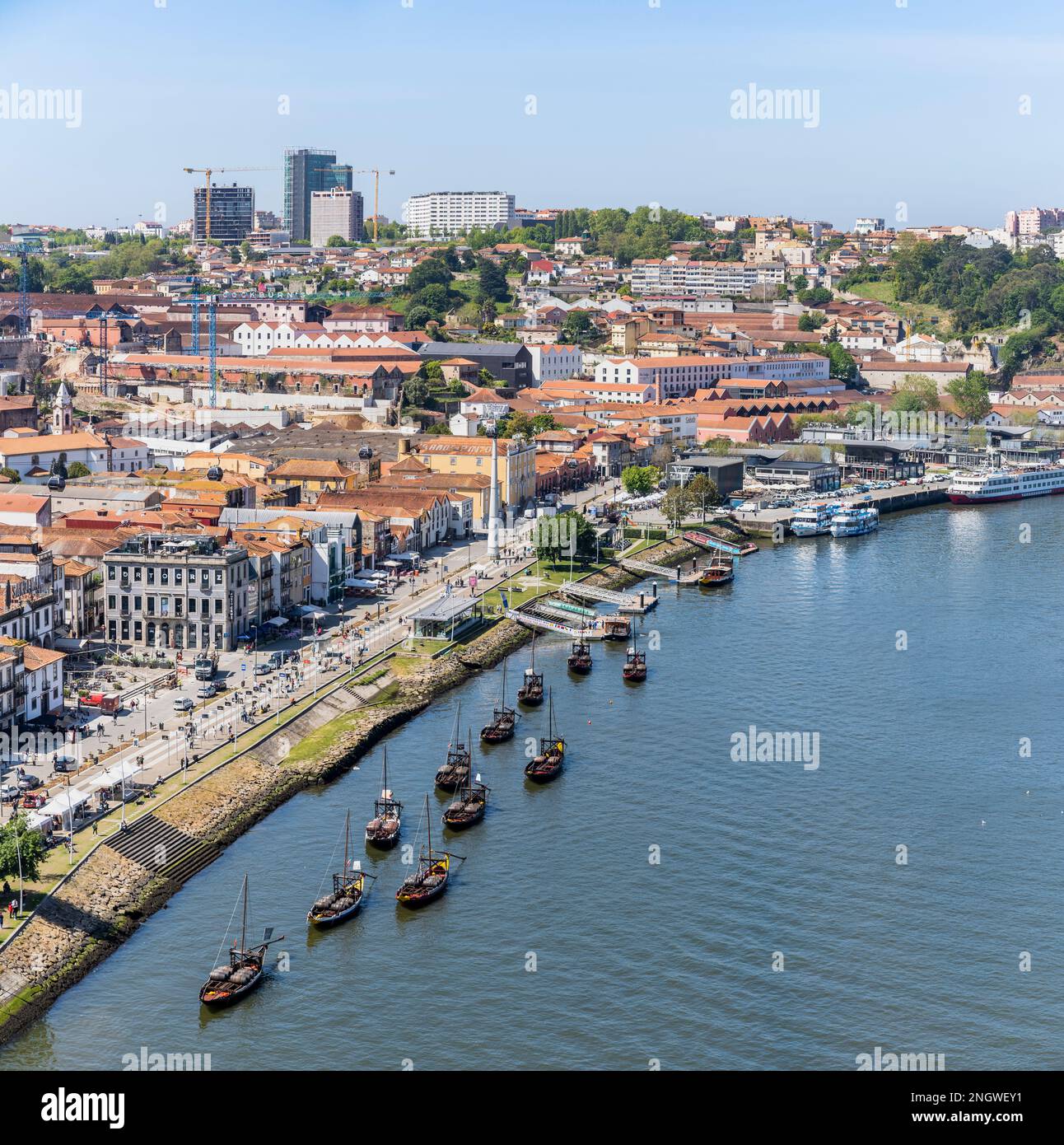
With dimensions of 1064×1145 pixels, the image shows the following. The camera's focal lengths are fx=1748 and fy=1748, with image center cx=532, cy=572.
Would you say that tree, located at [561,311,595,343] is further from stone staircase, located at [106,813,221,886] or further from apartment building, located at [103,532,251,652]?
stone staircase, located at [106,813,221,886]

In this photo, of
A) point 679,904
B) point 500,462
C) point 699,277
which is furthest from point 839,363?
point 679,904

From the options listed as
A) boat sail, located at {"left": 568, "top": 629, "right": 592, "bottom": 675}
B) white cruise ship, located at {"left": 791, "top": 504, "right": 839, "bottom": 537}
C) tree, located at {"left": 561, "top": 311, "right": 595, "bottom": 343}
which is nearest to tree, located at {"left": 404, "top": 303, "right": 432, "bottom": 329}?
tree, located at {"left": 561, "top": 311, "right": 595, "bottom": 343}

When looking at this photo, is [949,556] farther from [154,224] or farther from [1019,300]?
[154,224]

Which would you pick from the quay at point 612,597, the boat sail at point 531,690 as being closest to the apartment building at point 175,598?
the boat sail at point 531,690

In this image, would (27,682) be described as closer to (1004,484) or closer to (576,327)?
(1004,484)

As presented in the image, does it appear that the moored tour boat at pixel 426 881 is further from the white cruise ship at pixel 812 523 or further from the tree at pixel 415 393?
the tree at pixel 415 393
